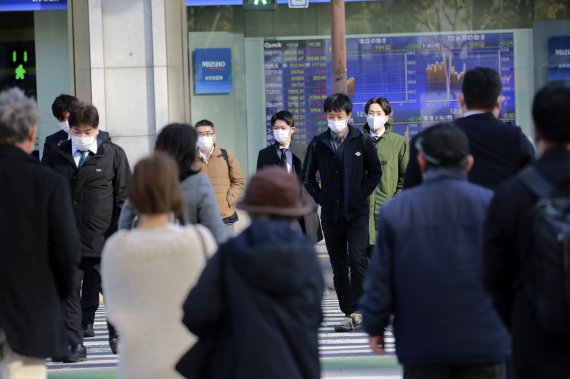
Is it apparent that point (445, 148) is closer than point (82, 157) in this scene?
Yes

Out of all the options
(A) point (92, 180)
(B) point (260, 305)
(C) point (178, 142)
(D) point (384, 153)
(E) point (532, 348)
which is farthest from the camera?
(D) point (384, 153)

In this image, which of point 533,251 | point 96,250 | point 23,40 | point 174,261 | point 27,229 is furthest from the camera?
point 23,40

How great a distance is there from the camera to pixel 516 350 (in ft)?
15.3

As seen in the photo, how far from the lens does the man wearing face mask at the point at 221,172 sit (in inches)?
465

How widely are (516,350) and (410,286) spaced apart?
2.39 feet

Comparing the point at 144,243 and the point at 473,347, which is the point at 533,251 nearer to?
the point at 473,347

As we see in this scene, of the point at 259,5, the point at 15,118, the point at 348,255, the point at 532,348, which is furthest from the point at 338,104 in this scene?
the point at 532,348

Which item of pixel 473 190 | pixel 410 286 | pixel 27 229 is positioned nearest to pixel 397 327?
pixel 410 286

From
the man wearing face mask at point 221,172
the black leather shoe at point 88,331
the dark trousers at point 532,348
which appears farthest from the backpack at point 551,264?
the man wearing face mask at point 221,172

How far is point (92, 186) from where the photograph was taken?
9641mm

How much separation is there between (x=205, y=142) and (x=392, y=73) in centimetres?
508

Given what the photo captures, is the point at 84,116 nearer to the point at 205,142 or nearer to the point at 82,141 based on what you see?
the point at 82,141

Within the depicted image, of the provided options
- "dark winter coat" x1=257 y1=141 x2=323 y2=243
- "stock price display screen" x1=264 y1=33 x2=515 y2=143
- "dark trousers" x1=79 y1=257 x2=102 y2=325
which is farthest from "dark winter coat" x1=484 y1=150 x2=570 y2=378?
"stock price display screen" x1=264 y1=33 x2=515 y2=143

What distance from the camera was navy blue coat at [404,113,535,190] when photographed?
→ 655cm
